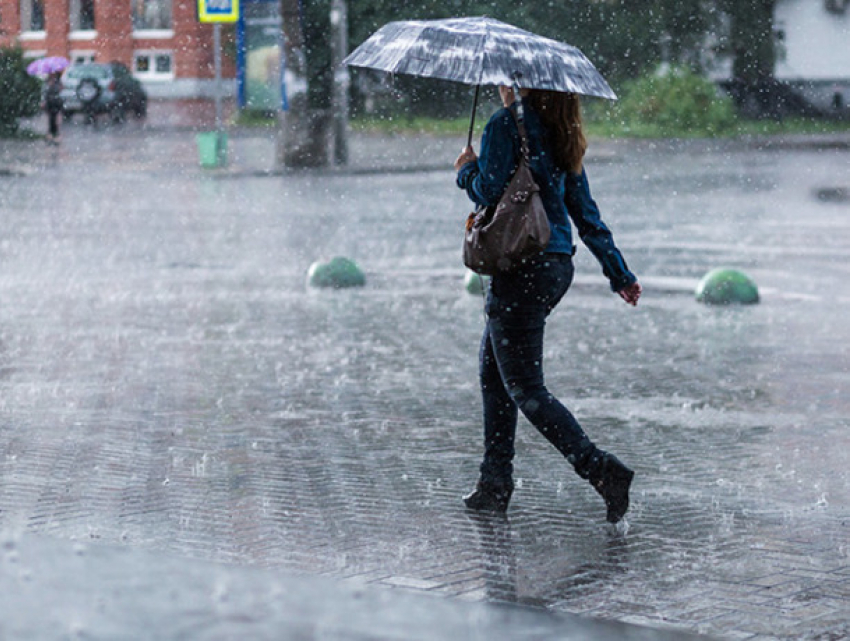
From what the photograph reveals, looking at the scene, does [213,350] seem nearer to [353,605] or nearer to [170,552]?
[170,552]

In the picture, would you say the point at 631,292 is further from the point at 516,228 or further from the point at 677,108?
the point at 677,108

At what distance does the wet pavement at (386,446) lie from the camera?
5.04 meters

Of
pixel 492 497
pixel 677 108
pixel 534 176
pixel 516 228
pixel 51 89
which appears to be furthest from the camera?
pixel 677 108

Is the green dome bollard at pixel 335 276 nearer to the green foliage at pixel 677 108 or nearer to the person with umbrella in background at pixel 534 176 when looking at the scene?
the person with umbrella in background at pixel 534 176

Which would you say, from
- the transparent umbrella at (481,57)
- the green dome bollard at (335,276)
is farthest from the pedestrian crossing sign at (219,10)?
the transparent umbrella at (481,57)

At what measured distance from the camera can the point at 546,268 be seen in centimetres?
610

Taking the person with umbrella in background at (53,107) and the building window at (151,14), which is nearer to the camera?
the person with umbrella in background at (53,107)

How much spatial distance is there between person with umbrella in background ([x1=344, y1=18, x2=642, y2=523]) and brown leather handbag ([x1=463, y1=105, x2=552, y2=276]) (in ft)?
0.17

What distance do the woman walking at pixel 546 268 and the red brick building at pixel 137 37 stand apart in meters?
54.0

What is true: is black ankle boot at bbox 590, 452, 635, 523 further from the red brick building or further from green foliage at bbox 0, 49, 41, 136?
the red brick building

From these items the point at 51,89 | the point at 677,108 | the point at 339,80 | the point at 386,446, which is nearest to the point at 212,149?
the point at 339,80

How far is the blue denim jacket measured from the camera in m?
5.99

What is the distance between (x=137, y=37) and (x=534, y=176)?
57.7 m

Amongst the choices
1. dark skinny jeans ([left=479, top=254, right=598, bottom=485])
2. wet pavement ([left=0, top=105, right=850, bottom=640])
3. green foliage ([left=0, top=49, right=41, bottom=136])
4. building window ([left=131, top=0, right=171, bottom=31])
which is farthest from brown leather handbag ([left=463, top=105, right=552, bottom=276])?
building window ([left=131, top=0, right=171, bottom=31])
